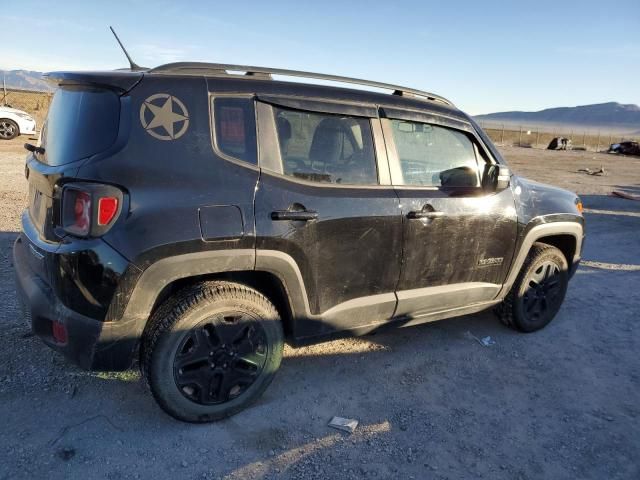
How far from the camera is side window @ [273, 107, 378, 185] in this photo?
2869 mm

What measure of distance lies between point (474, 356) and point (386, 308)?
1.08 metres

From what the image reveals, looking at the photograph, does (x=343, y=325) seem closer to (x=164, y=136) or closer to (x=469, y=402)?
(x=469, y=402)

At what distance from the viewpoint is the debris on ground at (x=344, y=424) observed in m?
2.88

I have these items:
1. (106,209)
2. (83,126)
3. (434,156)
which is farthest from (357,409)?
(83,126)

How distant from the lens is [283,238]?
274cm

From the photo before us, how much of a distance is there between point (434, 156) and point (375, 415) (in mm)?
1810

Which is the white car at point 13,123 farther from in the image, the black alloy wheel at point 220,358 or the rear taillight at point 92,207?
the black alloy wheel at point 220,358

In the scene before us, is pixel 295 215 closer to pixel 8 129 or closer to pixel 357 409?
pixel 357 409

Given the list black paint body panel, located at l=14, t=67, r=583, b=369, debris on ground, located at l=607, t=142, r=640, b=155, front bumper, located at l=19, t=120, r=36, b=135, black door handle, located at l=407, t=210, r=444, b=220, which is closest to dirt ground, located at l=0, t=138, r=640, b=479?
black paint body panel, located at l=14, t=67, r=583, b=369

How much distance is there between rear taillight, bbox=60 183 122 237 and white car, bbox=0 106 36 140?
16.4 m

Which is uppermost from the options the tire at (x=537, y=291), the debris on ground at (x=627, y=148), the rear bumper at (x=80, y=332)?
the debris on ground at (x=627, y=148)

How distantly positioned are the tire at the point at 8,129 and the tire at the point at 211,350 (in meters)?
16.6

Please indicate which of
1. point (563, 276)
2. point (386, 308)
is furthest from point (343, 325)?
point (563, 276)

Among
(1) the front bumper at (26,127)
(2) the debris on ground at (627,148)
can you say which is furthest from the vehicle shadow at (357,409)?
(2) the debris on ground at (627,148)
